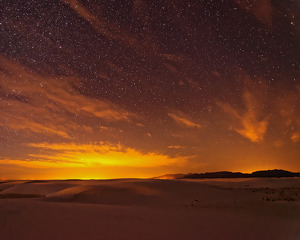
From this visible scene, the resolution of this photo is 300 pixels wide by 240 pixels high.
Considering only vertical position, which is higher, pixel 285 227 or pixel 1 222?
pixel 1 222

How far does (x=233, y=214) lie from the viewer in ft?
36.1

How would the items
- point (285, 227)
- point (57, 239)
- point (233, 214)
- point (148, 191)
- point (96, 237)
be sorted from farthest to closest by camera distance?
1. point (148, 191)
2. point (233, 214)
3. point (285, 227)
4. point (96, 237)
5. point (57, 239)

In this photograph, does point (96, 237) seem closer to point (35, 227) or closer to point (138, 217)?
point (35, 227)

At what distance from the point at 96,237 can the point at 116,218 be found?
2523 millimetres

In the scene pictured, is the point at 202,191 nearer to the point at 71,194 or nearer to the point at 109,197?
the point at 109,197

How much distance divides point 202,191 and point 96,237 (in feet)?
51.5

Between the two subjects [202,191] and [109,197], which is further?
[202,191]

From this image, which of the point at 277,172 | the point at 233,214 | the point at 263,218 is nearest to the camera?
the point at 263,218

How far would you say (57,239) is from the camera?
19.5ft

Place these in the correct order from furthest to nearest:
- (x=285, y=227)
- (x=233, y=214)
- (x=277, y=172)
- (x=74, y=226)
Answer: (x=277, y=172) < (x=233, y=214) < (x=285, y=227) < (x=74, y=226)

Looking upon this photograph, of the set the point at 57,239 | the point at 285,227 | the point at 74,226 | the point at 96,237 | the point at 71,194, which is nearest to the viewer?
the point at 57,239

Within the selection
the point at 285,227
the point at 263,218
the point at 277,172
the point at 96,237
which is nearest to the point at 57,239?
the point at 96,237

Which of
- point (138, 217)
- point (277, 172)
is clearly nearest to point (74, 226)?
point (138, 217)

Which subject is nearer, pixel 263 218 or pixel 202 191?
pixel 263 218
